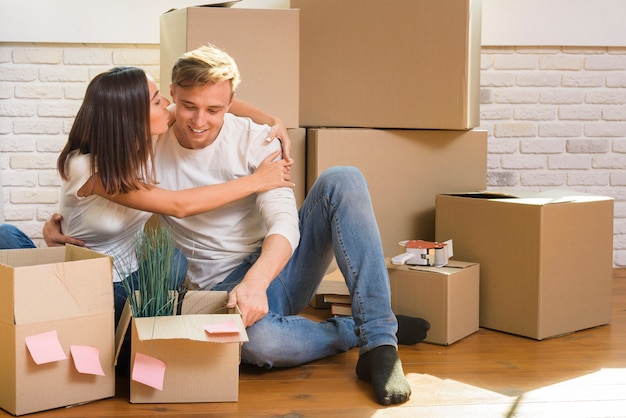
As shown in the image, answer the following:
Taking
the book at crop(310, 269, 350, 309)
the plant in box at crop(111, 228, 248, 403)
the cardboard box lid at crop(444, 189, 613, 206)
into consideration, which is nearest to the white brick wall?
the cardboard box lid at crop(444, 189, 613, 206)

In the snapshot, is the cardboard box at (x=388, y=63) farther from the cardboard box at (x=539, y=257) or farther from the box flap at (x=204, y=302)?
the box flap at (x=204, y=302)

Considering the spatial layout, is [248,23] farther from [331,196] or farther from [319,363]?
[319,363]

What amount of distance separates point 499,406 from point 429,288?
0.60 m

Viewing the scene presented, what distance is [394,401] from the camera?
1726 mm

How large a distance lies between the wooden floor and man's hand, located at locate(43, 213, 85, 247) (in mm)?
353

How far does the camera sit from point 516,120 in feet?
10.9

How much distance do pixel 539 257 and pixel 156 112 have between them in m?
1.15

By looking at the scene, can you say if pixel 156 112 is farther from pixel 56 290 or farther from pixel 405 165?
pixel 405 165

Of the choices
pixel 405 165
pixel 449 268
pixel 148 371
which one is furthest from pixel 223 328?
pixel 405 165

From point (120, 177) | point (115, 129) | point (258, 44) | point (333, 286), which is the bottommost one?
point (333, 286)

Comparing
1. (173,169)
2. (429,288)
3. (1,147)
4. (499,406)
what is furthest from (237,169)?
(1,147)

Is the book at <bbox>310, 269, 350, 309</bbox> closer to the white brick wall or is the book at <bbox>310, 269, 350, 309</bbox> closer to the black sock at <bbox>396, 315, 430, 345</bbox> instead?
the black sock at <bbox>396, 315, 430, 345</bbox>

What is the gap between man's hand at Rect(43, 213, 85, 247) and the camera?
75.7 inches

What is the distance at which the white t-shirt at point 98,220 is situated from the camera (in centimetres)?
184
